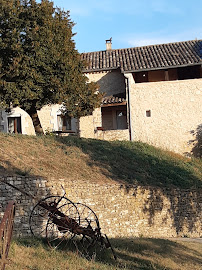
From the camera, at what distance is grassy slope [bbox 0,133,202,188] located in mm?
15188

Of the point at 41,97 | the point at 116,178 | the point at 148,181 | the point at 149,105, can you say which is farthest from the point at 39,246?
the point at 149,105

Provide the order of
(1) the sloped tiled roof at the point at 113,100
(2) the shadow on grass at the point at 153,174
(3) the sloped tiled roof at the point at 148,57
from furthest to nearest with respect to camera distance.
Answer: (3) the sloped tiled roof at the point at 148,57 < (1) the sloped tiled roof at the point at 113,100 < (2) the shadow on grass at the point at 153,174

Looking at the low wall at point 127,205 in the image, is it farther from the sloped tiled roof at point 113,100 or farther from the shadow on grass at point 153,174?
the sloped tiled roof at point 113,100

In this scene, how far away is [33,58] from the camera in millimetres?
19594

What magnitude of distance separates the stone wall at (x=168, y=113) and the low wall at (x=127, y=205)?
25.0 ft

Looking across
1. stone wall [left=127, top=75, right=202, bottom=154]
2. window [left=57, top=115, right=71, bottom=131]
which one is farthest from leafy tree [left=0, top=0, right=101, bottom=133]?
stone wall [left=127, top=75, right=202, bottom=154]

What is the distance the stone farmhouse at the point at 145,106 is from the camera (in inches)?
974

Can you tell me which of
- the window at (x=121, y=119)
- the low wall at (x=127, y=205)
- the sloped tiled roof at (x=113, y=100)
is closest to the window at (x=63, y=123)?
the sloped tiled roof at (x=113, y=100)

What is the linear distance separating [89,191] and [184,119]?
12.2m

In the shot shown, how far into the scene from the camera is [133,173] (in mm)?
17594

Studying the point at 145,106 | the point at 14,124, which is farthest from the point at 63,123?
the point at 145,106

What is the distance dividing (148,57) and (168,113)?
477 cm

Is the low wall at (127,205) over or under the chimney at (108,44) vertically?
under

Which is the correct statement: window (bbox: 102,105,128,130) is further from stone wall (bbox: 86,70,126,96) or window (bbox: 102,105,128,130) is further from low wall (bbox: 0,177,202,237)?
low wall (bbox: 0,177,202,237)
